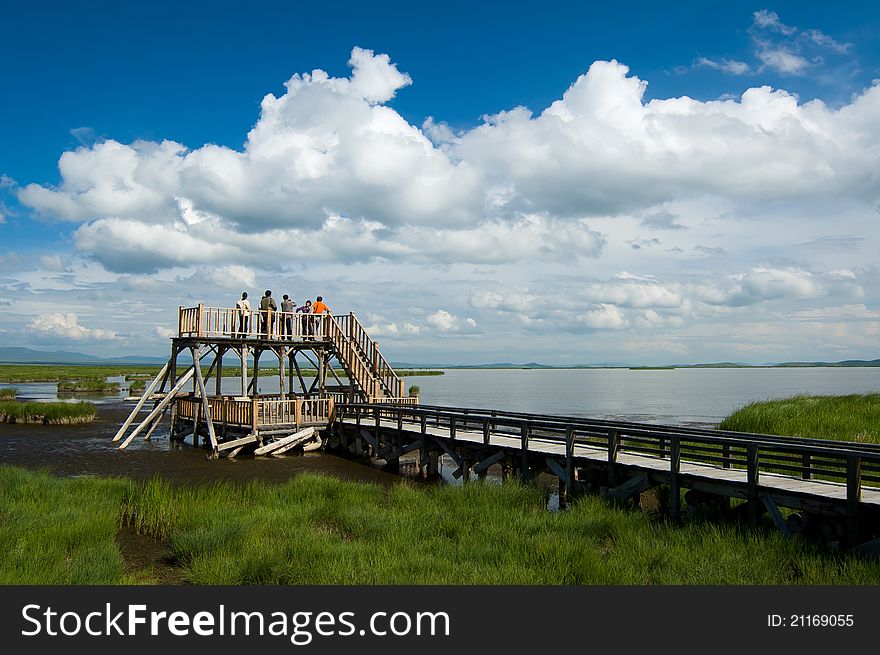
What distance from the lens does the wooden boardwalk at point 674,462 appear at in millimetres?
9805

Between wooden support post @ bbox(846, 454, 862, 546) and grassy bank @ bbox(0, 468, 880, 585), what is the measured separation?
66cm

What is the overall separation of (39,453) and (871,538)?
966 inches

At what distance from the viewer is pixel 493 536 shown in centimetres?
976

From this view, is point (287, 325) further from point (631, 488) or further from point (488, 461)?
point (631, 488)

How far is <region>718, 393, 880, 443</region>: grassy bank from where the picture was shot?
20.5m

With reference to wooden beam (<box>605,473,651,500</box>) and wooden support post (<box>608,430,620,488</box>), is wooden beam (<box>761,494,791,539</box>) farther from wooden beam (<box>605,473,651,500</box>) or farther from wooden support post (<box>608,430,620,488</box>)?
wooden support post (<box>608,430,620,488</box>)

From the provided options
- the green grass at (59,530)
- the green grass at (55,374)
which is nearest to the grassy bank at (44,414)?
the green grass at (59,530)

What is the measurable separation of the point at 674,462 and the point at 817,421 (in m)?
13.0

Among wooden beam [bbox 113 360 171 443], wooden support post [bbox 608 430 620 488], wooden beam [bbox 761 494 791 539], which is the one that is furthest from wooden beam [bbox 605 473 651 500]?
wooden beam [bbox 113 360 171 443]

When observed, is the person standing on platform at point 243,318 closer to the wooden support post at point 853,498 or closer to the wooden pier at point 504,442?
Answer: the wooden pier at point 504,442

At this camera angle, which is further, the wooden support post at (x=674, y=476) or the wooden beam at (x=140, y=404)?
the wooden beam at (x=140, y=404)

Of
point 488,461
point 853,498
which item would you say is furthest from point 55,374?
point 853,498

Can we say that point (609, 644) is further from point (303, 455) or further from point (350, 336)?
point (350, 336)

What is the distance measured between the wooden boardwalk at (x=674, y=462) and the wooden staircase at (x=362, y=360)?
302 cm
